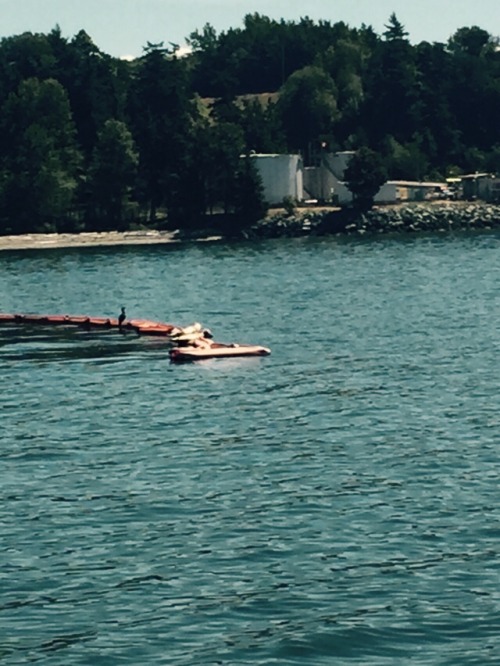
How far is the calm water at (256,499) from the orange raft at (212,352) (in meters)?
1.09

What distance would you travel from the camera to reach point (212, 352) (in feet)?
252

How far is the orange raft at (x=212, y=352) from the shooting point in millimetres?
75800

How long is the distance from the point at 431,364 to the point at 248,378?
792cm

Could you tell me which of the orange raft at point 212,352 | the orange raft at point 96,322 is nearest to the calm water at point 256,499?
the orange raft at point 212,352

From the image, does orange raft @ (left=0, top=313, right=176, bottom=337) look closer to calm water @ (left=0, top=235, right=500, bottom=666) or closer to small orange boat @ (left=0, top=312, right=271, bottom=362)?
small orange boat @ (left=0, top=312, right=271, bottom=362)

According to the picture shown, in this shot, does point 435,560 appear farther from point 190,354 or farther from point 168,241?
point 168,241

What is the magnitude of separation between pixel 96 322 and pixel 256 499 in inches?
1992

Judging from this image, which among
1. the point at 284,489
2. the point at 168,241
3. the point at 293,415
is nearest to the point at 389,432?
the point at 293,415

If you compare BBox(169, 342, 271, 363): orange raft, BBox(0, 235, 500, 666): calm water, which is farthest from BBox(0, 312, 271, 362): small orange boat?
BBox(0, 235, 500, 666): calm water

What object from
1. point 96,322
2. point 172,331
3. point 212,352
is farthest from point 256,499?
point 96,322

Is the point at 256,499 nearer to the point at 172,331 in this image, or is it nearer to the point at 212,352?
the point at 212,352

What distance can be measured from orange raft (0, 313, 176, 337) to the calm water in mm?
1872

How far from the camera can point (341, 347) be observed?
80250mm

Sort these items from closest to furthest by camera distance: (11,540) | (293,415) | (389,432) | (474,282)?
(11,540)
(389,432)
(293,415)
(474,282)
